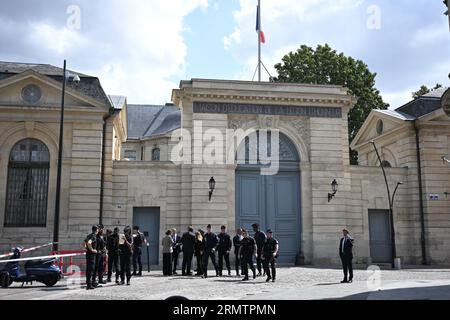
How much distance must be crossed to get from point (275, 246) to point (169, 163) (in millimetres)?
8498

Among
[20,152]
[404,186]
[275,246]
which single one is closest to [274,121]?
[404,186]

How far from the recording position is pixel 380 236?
81.9 feet

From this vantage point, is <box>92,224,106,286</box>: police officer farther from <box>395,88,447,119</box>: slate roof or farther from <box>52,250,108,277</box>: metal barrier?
<box>395,88,447,119</box>: slate roof

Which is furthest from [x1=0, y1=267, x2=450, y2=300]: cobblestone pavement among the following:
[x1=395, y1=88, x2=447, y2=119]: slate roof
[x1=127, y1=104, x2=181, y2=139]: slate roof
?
[x1=127, y1=104, x2=181, y2=139]: slate roof

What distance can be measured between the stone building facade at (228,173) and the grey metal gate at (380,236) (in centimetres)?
7

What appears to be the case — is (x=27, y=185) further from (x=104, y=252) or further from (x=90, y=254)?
(x=90, y=254)

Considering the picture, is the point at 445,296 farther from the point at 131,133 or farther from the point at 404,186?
the point at 131,133

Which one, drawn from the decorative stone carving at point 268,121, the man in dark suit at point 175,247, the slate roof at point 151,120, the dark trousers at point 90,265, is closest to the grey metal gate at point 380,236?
the decorative stone carving at point 268,121

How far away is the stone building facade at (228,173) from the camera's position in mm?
21859

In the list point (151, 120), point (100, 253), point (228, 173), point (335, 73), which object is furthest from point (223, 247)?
point (151, 120)

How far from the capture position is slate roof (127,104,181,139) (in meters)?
47.8

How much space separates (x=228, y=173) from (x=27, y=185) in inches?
337

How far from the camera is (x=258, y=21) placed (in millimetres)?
29234

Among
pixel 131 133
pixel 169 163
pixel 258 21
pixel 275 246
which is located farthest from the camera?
pixel 131 133
